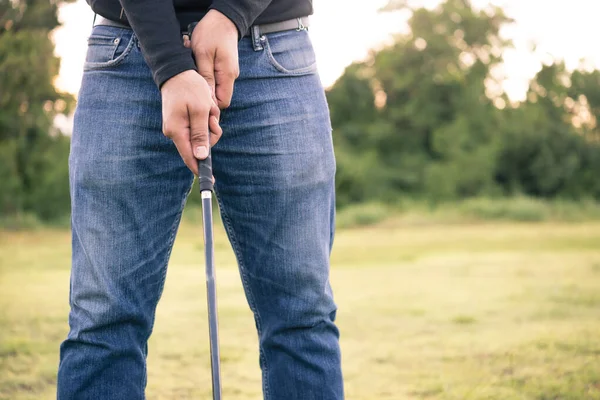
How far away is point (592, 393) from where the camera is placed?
211 centimetres

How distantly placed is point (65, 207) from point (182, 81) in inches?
334

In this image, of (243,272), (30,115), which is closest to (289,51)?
(243,272)

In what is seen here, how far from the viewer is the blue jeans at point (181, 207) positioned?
113cm

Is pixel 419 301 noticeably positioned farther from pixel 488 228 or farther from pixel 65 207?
pixel 65 207

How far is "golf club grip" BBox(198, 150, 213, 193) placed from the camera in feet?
3.58

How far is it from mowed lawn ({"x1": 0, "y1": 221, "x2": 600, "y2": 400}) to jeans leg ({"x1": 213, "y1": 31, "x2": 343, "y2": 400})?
3.29 ft

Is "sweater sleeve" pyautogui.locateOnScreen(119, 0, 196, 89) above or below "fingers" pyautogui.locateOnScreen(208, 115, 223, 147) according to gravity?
above

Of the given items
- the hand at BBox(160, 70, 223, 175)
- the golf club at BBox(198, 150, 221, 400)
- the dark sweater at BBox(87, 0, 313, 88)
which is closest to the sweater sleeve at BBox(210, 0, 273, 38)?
the dark sweater at BBox(87, 0, 313, 88)

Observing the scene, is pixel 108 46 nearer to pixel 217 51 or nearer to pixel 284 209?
pixel 217 51

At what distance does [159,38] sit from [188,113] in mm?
119

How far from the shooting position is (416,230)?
26.7ft

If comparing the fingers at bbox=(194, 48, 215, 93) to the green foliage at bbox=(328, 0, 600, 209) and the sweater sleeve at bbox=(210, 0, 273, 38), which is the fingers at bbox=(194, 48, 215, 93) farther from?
the green foliage at bbox=(328, 0, 600, 209)

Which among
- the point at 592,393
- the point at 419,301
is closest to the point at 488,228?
the point at 419,301

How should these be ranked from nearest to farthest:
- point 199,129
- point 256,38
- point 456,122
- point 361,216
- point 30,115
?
point 199,129
point 256,38
point 30,115
point 361,216
point 456,122
